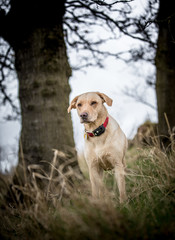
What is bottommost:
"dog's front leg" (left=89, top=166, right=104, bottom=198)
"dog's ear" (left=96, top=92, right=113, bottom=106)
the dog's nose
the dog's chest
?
"dog's front leg" (left=89, top=166, right=104, bottom=198)

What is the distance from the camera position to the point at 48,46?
15.4 feet

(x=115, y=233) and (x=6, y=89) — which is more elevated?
(x=6, y=89)

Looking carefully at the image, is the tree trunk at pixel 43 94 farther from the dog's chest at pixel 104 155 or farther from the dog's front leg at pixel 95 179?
the dog's chest at pixel 104 155

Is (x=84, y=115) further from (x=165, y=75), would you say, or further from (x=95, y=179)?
(x=165, y=75)

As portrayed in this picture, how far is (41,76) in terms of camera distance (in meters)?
4.62

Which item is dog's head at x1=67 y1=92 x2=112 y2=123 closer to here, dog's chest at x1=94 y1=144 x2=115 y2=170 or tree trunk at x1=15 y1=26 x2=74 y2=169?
dog's chest at x1=94 y1=144 x2=115 y2=170

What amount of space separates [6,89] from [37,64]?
290 cm

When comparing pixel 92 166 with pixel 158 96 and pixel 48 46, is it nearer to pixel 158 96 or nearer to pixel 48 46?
pixel 48 46

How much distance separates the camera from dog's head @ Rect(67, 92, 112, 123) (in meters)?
2.76

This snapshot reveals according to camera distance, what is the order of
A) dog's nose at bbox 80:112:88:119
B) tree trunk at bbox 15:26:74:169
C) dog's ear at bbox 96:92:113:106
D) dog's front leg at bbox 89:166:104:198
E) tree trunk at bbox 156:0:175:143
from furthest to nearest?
tree trunk at bbox 156:0:175:143 < tree trunk at bbox 15:26:74:169 < dog's front leg at bbox 89:166:104:198 < dog's ear at bbox 96:92:113:106 < dog's nose at bbox 80:112:88:119

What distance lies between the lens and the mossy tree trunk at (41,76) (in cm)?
450

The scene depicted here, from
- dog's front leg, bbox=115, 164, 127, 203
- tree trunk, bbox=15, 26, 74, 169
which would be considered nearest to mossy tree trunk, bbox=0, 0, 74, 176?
tree trunk, bbox=15, 26, 74, 169

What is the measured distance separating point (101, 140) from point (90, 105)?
0.55m

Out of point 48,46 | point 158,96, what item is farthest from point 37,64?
point 158,96
